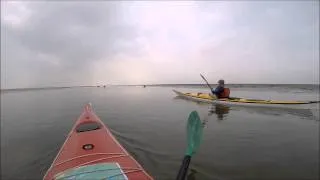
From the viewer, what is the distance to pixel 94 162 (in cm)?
486

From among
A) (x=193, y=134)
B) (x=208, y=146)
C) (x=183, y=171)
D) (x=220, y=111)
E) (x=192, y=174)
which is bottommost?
(x=192, y=174)

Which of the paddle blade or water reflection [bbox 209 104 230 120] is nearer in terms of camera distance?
the paddle blade

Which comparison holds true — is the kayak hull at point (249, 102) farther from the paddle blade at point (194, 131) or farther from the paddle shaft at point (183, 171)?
the paddle shaft at point (183, 171)

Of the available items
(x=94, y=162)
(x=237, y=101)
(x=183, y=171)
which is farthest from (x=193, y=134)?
(x=237, y=101)

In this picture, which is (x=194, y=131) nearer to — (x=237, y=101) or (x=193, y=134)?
(x=193, y=134)

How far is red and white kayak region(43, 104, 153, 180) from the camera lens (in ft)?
14.1

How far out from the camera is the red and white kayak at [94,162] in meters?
4.31

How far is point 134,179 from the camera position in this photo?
4.15 meters

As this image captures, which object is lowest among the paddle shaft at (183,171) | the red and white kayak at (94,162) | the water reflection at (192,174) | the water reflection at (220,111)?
the water reflection at (192,174)

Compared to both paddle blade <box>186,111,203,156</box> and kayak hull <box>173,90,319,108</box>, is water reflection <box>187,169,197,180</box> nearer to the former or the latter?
paddle blade <box>186,111,203,156</box>

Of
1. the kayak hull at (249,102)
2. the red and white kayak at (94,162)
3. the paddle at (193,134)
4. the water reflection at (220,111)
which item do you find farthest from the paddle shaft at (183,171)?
the kayak hull at (249,102)

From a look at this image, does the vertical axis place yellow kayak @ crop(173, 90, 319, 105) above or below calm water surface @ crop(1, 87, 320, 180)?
above

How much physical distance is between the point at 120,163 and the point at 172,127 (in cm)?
655

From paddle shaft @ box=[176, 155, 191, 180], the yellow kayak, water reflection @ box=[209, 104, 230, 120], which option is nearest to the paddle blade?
paddle shaft @ box=[176, 155, 191, 180]
